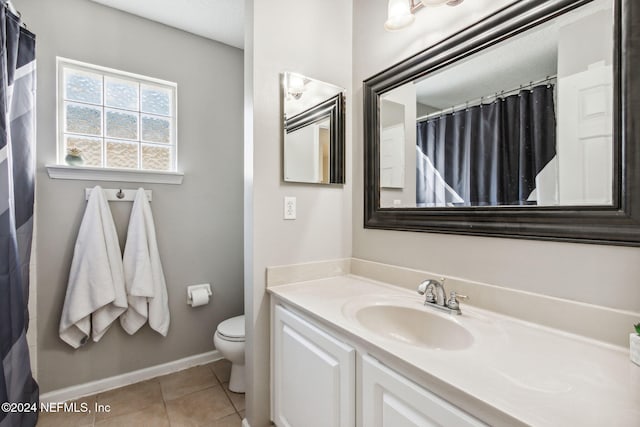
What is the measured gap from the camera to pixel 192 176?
2135 millimetres

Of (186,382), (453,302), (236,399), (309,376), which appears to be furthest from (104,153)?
(453,302)

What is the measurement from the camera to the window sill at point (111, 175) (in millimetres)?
1707

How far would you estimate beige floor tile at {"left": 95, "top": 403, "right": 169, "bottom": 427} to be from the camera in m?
1.57

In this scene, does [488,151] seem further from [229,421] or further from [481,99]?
[229,421]

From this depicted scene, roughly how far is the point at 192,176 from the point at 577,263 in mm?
2188

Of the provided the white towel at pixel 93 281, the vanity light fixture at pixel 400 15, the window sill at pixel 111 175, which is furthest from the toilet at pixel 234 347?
the vanity light fixture at pixel 400 15

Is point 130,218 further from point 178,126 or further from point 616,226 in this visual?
point 616,226

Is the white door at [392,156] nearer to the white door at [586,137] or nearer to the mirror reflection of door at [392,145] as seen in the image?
the mirror reflection of door at [392,145]

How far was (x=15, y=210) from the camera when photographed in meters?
1.42

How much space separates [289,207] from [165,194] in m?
1.09

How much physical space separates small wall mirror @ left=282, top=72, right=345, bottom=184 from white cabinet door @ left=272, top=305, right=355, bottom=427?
2.34 ft

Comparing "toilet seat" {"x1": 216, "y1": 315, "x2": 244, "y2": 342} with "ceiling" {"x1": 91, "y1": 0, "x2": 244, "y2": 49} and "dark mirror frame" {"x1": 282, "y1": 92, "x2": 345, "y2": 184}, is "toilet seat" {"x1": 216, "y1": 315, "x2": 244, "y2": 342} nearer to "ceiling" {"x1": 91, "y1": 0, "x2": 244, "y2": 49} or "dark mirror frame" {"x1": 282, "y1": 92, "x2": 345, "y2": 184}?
"dark mirror frame" {"x1": 282, "y1": 92, "x2": 345, "y2": 184}

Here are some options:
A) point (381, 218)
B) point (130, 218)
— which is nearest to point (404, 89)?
point (381, 218)

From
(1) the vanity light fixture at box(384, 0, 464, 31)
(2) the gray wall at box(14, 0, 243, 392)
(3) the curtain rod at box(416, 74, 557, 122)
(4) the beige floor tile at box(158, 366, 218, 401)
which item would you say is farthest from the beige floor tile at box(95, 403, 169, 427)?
(1) the vanity light fixture at box(384, 0, 464, 31)
